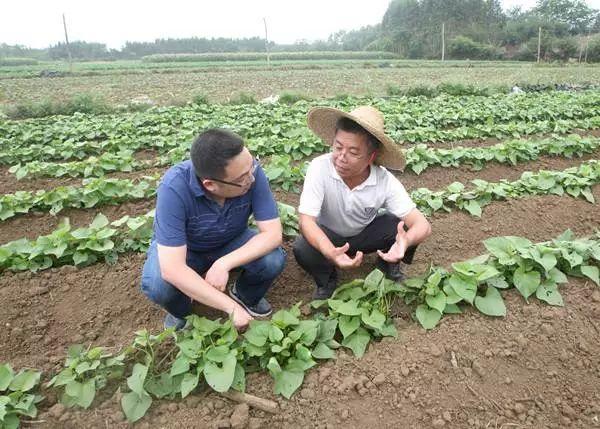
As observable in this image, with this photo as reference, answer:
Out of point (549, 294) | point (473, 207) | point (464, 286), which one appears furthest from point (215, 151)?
point (473, 207)

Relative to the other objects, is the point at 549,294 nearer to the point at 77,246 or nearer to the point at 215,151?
the point at 215,151

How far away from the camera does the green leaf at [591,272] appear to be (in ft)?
9.14

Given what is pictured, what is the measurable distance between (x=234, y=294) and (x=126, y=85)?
68.5 ft

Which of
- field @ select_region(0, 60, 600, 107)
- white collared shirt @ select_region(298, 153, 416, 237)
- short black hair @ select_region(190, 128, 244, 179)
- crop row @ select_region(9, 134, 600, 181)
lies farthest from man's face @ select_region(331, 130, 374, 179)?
field @ select_region(0, 60, 600, 107)

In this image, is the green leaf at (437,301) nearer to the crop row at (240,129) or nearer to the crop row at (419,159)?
the crop row at (419,159)

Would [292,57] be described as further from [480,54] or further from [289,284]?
[289,284]

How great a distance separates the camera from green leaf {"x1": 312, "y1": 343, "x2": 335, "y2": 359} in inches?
93.4

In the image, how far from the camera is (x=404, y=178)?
589 cm

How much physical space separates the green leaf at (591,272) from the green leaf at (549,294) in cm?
22

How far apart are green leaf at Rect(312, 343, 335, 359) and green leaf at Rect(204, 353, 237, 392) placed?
1.41ft

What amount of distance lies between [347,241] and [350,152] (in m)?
0.76

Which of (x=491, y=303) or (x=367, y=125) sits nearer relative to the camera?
(x=491, y=303)

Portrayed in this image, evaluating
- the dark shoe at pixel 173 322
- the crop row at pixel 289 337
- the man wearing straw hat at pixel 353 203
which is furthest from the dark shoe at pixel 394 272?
the dark shoe at pixel 173 322

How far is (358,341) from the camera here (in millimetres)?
2457
